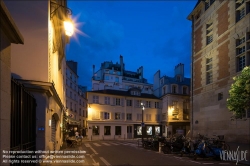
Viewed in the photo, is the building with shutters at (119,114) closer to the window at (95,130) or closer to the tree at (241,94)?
the window at (95,130)

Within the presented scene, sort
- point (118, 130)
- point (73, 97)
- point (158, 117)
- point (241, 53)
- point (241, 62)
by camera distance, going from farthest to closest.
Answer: point (73, 97), point (158, 117), point (118, 130), point (241, 62), point (241, 53)

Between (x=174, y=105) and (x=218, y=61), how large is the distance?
61.8 feet

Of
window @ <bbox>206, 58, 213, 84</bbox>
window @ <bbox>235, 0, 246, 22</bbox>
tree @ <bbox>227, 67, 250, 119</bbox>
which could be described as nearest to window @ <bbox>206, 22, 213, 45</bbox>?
window @ <bbox>206, 58, 213, 84</bbox>

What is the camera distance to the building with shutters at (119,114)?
38500mm

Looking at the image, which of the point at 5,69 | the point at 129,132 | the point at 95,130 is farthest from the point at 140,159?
the point at 129,132

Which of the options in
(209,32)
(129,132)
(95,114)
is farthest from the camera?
(129,132)

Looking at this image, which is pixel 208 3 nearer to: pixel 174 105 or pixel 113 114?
pixel 174 105

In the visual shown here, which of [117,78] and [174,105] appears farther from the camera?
[117,78]

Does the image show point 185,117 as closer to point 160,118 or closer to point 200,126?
point 160,118

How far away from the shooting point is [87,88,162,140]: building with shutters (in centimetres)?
3850

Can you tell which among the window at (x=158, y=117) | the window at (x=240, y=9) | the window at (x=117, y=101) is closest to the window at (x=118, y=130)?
the window at (x=117, y=101)

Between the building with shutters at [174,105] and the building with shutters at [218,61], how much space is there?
38.4 ft

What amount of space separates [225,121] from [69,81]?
→ 3298cm

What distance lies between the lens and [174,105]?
41.8m
